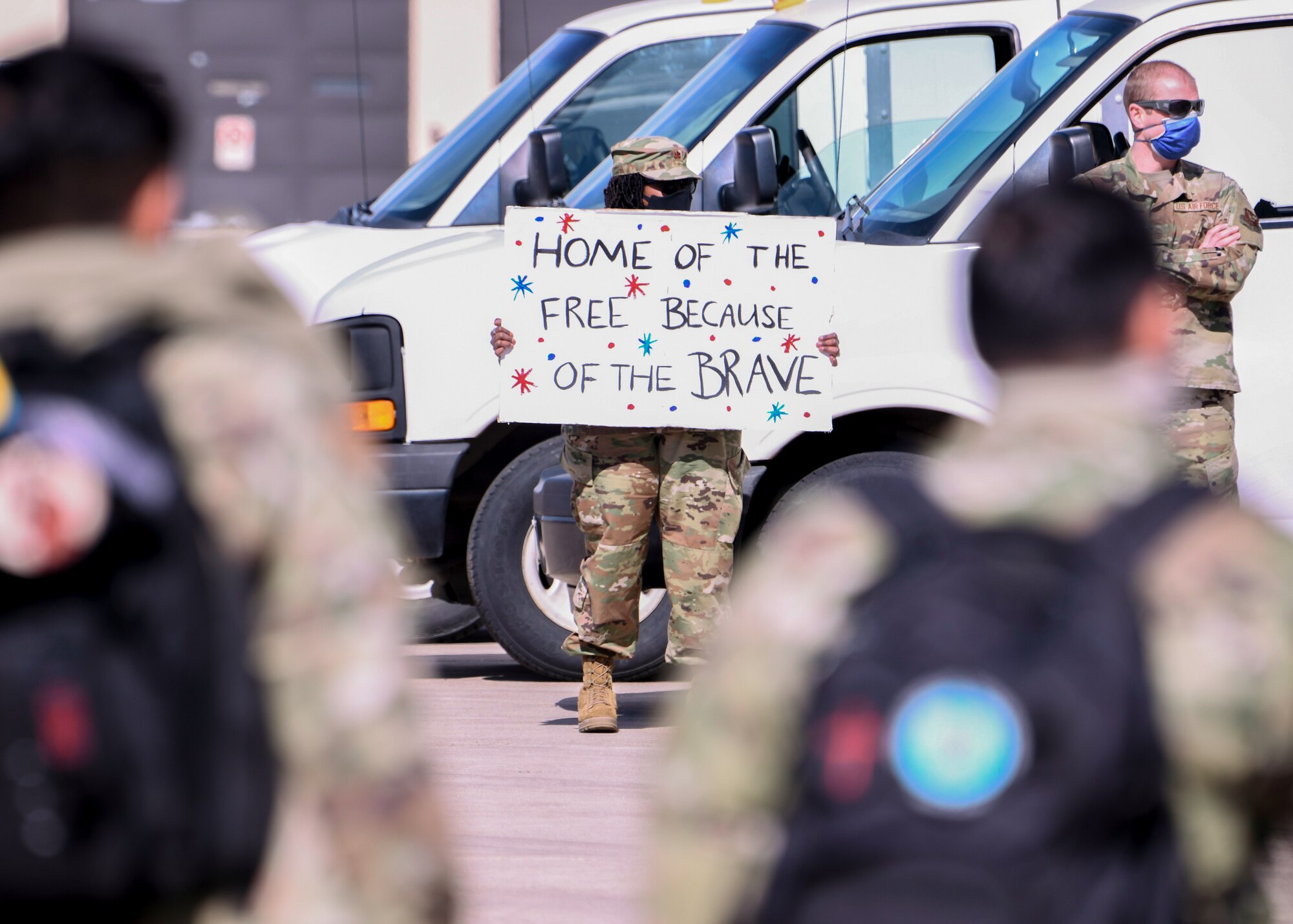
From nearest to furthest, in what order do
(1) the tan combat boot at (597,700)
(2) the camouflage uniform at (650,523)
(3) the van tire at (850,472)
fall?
(2) the camouflage uniform at (650,523), (1) the tan combat boot at (597,700), (3) the van tire at (850,472)

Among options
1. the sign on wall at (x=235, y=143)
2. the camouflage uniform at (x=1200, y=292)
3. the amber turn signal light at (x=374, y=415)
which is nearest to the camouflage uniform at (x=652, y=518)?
the amber turn signal light at (x=374, y=415)

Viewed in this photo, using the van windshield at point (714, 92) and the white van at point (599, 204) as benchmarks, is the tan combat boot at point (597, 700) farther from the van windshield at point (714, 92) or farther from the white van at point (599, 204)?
the van windshield at point (714, 92)

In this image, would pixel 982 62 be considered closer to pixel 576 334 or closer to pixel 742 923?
pixel 576 334

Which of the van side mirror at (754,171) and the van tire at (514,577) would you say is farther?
the van tire at (514,577)

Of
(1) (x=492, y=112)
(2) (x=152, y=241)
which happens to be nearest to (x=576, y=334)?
(1) (x=492, y=112)

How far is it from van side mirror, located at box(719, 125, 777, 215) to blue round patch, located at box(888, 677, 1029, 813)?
6123 mm

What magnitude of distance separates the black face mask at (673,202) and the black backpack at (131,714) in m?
5.50

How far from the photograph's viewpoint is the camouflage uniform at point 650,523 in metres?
6.86

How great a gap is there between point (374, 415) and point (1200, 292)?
308cm

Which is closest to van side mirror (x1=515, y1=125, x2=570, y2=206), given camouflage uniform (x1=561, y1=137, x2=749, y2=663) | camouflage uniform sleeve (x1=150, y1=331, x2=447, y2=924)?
camouflage uniform (x1=561, y1=137, x2=749, y2=663)

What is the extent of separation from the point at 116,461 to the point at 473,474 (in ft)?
21.1

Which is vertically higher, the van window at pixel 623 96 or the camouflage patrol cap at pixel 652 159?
the van window at pixel 623 96

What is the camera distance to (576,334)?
745 centimetres

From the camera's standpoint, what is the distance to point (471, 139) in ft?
31.6
